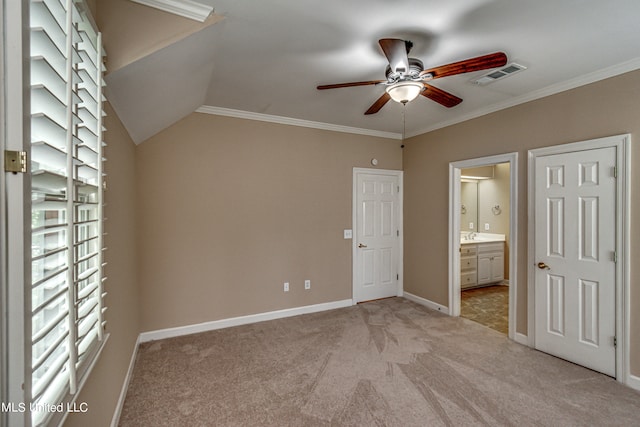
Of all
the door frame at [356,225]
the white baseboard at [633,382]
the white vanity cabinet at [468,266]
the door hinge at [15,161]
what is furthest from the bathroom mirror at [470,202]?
the door hinge at [15,161]

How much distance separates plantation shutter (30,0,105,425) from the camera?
0.87 metres

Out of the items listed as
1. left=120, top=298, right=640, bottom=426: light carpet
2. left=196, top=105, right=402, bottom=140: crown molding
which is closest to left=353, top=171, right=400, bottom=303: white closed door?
left=196, top=105, right=402, bottom=140: crown molding

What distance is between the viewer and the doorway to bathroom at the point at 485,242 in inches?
131

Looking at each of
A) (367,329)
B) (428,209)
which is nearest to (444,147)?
(428,209)

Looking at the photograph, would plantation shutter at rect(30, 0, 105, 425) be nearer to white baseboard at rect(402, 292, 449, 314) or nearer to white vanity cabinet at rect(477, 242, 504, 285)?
white baseboard at rect(402, 292, 449, 314)

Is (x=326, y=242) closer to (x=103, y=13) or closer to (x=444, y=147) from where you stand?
(x=444, y=147)

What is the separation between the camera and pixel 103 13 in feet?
5.42

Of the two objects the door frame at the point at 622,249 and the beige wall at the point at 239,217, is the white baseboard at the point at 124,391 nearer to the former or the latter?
the beige wall at the point at 239,217

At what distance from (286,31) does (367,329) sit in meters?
3.23

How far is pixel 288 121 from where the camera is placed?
395 centimetres

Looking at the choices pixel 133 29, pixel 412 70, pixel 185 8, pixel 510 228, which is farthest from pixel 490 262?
pixel 133 29

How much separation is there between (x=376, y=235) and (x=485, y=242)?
230cm

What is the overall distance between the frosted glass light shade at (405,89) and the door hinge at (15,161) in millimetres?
2063

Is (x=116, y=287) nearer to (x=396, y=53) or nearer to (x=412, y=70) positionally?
(x=396, y=53)
